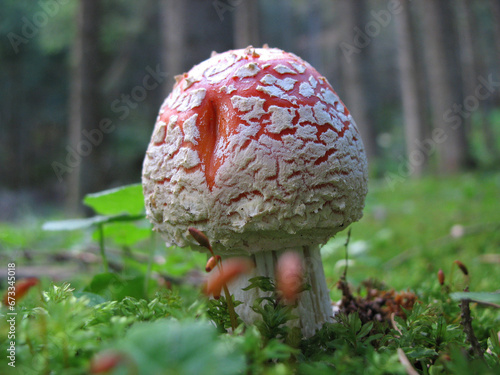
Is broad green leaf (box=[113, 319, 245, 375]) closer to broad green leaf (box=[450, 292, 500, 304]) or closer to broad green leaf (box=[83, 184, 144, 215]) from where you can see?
broad green leaf (box=[450, 292, 500, 304])

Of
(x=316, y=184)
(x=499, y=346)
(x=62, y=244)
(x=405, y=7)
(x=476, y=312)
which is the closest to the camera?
(x=499, y=346)

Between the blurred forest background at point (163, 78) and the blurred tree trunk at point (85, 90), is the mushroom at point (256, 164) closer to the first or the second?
the blurred forest background at point (163, 78)

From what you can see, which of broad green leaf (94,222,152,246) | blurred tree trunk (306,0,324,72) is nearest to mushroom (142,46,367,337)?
broad green leaf (94,222,152,246)

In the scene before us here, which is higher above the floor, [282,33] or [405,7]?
[282,33]

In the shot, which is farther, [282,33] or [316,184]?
[282,33]

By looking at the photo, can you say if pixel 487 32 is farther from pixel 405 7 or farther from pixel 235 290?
pixel 235 290

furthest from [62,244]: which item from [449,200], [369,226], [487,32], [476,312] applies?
[487,32]
